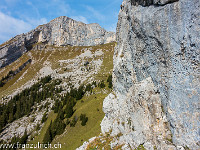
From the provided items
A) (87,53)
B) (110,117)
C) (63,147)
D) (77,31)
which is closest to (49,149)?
(63,147)

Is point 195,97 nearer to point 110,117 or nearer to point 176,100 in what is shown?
point 176,100

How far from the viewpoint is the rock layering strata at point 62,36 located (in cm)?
13925

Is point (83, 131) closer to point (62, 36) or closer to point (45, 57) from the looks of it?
point (45, 57)

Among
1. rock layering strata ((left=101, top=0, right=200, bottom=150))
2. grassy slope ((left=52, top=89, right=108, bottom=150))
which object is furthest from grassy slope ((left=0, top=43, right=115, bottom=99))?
rock layering strata ((left=101, top=0, right=200, bottom=150))

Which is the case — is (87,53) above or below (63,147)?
above

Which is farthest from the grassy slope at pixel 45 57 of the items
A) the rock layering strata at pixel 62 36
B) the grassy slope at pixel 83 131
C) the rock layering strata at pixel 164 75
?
the rock layering strata at pixel 164 75

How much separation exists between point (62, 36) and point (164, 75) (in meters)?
165

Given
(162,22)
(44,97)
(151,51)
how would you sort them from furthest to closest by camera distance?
(44,97) < (151,51) < (162,22)

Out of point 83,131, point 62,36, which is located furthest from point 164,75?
point 62,36

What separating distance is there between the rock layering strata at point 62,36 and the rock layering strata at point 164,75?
154991 millimetres

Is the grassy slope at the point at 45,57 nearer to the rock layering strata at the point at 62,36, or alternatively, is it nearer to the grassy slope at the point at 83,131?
the rock layering strata at the point at 62,36

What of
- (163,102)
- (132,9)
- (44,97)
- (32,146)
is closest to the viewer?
(163,102)

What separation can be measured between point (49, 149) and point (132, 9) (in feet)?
109

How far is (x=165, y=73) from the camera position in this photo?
385 inches
